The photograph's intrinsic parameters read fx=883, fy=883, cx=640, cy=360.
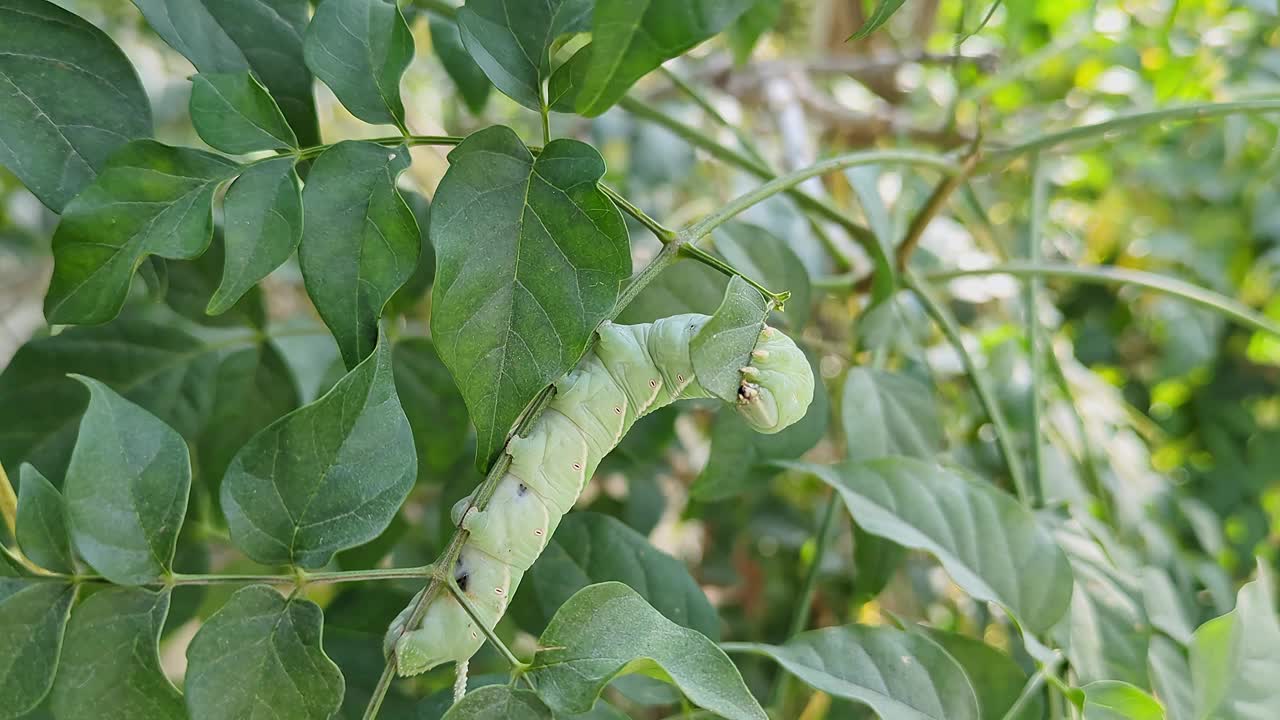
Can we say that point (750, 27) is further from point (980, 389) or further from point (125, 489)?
point (125, 489)

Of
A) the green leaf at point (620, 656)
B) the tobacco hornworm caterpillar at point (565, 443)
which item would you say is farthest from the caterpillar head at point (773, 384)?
the green leaf at point (620, 656)

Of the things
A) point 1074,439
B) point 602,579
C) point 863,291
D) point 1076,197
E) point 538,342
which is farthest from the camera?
point 1076,197

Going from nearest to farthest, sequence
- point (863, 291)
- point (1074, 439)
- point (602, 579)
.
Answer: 1. point (602, 579)
2. point (863, 291)
3. point (1074, 439)

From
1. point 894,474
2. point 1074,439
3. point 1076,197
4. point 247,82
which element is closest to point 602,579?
point 894,474

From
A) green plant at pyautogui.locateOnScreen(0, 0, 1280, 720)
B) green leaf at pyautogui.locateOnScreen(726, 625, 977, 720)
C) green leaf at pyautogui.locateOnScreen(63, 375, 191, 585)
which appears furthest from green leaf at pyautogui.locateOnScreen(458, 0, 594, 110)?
green leaf at pyautogui.locateOnScreen(726, 625, 977, 720)

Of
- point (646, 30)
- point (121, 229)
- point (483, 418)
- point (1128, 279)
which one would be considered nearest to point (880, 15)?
point (646, 30)

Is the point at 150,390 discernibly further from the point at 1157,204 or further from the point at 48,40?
the point at 1157,204
